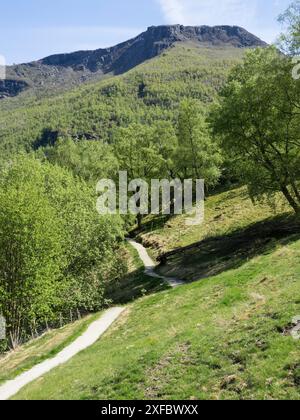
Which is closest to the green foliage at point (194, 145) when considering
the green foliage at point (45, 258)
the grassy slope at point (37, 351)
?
the green foliage at point (45, 258)

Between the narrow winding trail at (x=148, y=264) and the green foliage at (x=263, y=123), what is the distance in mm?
11632

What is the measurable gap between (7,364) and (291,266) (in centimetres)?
2002

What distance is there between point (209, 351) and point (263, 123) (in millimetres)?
29073

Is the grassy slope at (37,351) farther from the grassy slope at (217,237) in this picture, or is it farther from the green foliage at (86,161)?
the green foliage at (86,161)

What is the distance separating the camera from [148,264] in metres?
55.0

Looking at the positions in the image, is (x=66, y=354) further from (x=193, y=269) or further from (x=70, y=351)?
(x=193, y=269)

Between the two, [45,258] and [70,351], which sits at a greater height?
[45,258]

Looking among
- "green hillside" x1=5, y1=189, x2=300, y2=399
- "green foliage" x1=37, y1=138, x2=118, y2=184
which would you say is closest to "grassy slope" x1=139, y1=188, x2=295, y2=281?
"green hillside" x1=5, y1=189, x2=300, y2=399

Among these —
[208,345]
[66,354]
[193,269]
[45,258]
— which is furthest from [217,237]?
[208,345]

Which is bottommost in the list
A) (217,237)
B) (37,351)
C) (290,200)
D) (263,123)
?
(37,351)

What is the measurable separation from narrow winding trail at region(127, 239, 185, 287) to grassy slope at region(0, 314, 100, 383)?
866 cm

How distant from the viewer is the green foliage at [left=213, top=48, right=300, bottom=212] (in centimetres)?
4032
